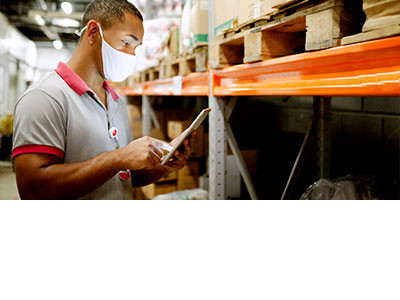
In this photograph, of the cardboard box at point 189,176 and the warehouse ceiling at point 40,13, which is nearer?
the cardboard box at point 189,176

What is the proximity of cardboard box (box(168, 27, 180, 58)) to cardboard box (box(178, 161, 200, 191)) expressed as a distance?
126cm

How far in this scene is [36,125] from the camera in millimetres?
1442

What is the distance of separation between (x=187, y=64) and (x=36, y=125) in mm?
1664

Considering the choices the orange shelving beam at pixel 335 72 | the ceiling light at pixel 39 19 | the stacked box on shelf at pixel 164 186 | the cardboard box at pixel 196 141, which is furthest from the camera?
the ceiling light at pixel 39 19

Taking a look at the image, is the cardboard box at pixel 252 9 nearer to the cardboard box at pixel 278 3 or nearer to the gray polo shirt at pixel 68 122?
the cardboard box at pixel 278 3

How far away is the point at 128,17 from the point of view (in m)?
1.63

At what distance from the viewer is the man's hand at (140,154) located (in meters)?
1.47

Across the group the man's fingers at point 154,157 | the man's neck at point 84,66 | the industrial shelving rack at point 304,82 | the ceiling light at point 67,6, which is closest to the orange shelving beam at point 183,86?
the industrial shelving rack at point 304,82

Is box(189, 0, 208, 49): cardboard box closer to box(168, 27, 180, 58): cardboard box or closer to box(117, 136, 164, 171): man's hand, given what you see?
box(168, 27, 180, 58): cardboard box

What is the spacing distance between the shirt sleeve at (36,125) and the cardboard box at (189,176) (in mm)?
2560

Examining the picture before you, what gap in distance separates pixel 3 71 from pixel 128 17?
10422 millimetres

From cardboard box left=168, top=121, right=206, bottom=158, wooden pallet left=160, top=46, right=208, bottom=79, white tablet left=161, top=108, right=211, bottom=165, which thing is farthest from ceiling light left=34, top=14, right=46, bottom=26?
white tablet left=161, top=108, right=211, bottom=165
